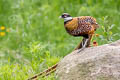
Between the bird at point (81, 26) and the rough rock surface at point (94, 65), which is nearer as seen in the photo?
the rough rock surface at point (94, 65)

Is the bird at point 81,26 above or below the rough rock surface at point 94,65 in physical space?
above

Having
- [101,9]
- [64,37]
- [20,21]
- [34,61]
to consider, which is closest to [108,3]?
[101,9]

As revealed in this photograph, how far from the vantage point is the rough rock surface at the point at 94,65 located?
4879 mm

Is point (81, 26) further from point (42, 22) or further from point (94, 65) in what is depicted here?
point (42, 22)

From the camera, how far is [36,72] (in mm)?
6191

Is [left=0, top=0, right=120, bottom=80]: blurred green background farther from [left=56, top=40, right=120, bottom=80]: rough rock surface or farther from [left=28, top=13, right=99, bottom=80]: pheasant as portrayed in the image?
[left=56, top=40, right=120, bottom=80]: rough rock surface

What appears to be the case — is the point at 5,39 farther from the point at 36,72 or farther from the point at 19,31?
the point at 36,72

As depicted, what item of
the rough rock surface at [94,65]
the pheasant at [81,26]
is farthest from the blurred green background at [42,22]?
the rough rock surface at [94,65]

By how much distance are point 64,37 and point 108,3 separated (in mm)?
1545

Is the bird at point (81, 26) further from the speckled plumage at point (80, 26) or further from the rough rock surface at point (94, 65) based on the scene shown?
the rough rock surface at point (94, 65)

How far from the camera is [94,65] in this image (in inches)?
198

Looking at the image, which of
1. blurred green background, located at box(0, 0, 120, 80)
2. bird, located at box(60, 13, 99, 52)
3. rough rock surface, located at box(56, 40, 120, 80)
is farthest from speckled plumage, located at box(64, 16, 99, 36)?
blurred green background, located at box(0, 0, 120, 80)

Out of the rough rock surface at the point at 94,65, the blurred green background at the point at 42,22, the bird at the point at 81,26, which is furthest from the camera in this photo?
the blurred green background at the point at 42,22

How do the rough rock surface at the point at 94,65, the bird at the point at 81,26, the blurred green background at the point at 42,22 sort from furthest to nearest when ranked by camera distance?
the blurred green background at the point at 42,22 → the bird at the point at 81,26 → the rough rock surface at the point at 94,65
